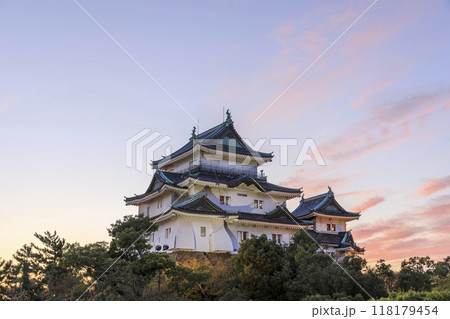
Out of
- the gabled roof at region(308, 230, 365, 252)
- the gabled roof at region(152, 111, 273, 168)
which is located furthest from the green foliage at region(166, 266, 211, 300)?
the gabled roof at region(308, 230, 365, 252)

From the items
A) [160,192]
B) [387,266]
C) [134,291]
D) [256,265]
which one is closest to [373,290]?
[387,266]

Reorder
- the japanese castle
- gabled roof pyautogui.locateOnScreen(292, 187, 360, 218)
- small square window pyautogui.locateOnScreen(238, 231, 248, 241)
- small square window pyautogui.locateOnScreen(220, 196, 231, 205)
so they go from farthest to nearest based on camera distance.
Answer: gabled roof pyautogui.locateOnScreen(292, 187, 360, 218) → small square window pyautogui.locateOnScreen(220, 196, 231, 205) → small square window pyautogui.locateOnScreen(238, 231, 248, 241) → the japanese castle

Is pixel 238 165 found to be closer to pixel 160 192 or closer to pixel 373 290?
pixel 160 192

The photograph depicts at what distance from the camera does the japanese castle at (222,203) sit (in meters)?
34.6

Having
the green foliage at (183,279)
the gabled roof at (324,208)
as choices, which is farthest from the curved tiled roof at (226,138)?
the green foliage at (183,279)

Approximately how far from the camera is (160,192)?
37906mm

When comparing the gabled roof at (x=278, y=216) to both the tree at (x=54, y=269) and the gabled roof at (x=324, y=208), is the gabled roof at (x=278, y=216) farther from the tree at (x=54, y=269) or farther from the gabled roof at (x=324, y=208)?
the tree at (x=54, y=269)

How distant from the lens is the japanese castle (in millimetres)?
34594

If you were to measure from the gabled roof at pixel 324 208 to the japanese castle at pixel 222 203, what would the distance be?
0.33 ft

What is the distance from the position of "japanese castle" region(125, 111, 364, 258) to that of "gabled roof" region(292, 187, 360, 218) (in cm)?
10

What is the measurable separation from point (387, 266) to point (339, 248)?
841 inches

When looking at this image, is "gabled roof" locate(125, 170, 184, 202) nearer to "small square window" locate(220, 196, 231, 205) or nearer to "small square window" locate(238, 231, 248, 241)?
"small square window" locate(220, 196, 231, 205)
